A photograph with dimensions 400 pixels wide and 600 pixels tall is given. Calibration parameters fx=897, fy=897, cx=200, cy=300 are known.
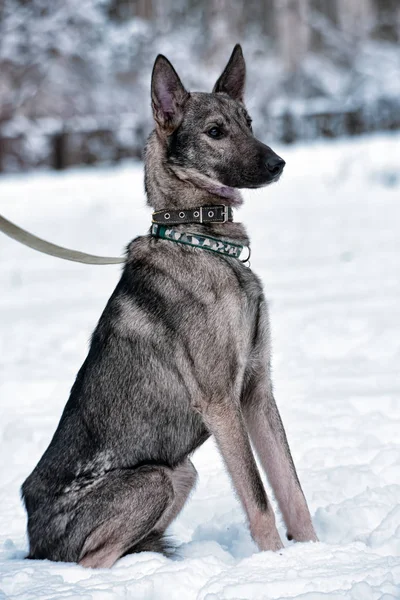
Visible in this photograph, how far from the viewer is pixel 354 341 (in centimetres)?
652

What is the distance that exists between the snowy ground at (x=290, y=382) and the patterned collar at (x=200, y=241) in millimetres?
1160

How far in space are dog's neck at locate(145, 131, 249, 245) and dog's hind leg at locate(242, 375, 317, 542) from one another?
64 cm

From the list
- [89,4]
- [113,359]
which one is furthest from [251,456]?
[89,4]

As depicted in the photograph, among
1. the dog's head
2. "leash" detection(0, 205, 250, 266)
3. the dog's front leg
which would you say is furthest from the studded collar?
the dog's front leg

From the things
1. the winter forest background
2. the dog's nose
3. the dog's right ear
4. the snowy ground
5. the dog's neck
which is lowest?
the snowy ground

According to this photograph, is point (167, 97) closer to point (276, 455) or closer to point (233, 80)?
point (233, 80)

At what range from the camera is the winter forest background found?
1875 cm

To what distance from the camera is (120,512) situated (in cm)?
332

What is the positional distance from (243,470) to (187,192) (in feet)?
3.87

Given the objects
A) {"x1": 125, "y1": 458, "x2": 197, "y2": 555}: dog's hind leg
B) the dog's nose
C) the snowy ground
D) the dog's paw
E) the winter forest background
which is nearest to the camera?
the snowy ground

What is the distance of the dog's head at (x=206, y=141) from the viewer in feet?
12.2

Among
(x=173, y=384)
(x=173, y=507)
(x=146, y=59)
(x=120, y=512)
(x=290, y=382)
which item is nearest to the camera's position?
(x=120, y=512)

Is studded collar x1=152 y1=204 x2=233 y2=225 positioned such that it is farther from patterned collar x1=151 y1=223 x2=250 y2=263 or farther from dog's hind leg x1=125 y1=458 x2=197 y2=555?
dog's hind leg x1=125 y1=458 x2=197 y2=555

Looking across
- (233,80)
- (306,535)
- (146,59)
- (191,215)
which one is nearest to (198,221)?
(191,215)
